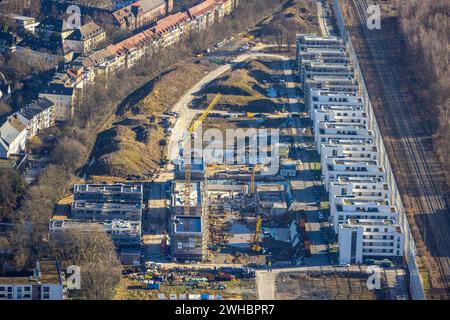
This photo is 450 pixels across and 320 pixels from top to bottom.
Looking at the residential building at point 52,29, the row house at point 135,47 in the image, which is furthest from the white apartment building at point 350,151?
the residential building at point 52,29

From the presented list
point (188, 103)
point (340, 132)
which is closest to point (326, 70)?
point (188, 103)

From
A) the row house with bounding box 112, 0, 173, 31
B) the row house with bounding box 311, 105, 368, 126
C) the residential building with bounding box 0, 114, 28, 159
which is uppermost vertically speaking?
the row house with bounding box 112, 0, 173, 31

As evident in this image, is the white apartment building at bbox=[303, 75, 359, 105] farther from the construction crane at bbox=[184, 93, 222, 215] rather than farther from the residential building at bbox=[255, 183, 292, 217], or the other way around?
the residential building at bbox=[255, 183, 292, 217]

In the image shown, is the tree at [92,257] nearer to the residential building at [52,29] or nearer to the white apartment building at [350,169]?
the white apartment building at [350,169]

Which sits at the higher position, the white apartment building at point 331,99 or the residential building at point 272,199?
the white apartment building at point 331,99

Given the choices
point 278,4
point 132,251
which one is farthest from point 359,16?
point 132,251

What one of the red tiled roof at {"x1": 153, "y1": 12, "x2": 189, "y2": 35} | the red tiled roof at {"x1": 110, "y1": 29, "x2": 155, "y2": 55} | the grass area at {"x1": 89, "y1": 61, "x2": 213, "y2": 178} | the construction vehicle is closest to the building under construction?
the construction vehicle
